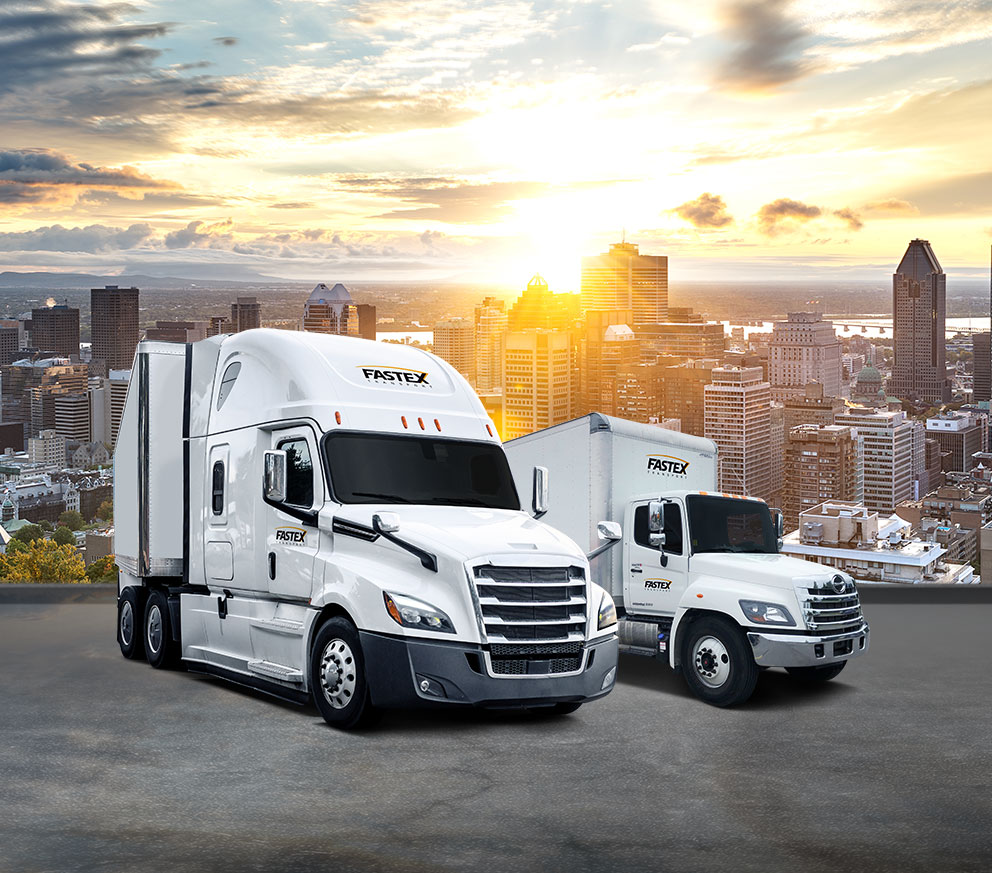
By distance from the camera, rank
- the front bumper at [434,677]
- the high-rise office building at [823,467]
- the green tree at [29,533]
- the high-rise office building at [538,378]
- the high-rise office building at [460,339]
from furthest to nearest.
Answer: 1. the high-rise office building at [538,378]
2. the green tree at [29,533]
3. the high-rise office building at [460,339]
4. the high-rise office building at [823,467]
5. the front bumper at [434,677]

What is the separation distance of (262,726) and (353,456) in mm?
2393

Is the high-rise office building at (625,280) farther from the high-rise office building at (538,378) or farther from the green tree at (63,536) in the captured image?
the green tree at (63,536)

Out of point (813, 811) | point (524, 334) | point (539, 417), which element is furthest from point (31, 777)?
point (524, 334)

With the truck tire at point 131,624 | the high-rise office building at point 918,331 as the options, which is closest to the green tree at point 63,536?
the truck tire at point 131,624

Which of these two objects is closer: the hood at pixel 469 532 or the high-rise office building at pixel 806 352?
the hood at pixel 469 532

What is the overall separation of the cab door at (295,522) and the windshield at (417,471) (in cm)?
22

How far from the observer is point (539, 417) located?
248ft

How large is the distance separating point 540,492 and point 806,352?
96.1m

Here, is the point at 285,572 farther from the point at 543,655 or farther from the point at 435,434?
the point at 543,655

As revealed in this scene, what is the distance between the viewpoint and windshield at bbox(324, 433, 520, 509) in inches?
392

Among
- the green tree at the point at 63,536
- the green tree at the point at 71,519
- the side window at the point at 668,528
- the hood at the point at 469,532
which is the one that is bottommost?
the green tree at the point at 63,536

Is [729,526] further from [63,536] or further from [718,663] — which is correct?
[63,536]

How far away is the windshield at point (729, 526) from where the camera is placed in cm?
1183

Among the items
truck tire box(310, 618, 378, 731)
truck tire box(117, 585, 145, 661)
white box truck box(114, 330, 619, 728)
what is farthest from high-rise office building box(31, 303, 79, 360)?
truck tire box(310, 618, 378, 731)
